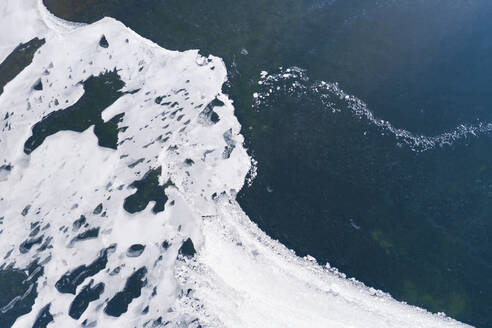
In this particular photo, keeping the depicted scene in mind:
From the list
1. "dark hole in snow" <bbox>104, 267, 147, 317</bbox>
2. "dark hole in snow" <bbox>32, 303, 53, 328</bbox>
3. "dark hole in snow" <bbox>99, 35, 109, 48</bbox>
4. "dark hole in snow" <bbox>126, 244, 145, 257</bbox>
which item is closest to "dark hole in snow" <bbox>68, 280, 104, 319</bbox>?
"dark hole in snow" <bbox>104, 267, 147, 317</bbox>

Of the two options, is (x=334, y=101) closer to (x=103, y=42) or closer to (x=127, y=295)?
(x=103, y=42)

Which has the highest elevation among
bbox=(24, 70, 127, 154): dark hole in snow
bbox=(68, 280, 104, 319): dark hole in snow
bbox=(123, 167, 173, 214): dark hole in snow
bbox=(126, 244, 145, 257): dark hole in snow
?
bbox=(24, 70, 127, 154): dark hole in snow

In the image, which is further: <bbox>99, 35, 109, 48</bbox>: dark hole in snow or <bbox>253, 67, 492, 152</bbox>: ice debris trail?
<bbox>99, 35, 109, 48</bbox>: dark hole in snow

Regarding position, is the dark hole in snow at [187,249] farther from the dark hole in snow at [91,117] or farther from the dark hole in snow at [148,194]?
the dark hole in snow at [91,117]

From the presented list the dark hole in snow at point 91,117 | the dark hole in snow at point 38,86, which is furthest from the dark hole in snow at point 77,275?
the dark hole in snow at point 38,86

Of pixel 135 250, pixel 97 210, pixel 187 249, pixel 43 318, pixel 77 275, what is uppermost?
pixel 97 210

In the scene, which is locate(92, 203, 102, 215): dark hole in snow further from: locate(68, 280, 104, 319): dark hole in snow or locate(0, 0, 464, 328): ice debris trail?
locate(68, 280, 104, 319): dark hole in snow

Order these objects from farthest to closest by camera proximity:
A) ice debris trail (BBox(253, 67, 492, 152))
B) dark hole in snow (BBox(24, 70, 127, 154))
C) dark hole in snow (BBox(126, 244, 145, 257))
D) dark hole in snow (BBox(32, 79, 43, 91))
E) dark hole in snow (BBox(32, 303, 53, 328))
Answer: ice debris trail (BBox(253, 67, 492, 152)), dark hole in snow (BBox(32, 79, 43, 91)), dark hole in snow (BBox(24, 70, 127, 154)), dark hole in snow (BBox(126, 244, 145, 257)), dark hole in snow (BBox(32, 303, 53, 328))

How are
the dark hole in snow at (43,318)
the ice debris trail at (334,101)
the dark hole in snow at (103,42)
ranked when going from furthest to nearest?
the dark hole in snow at (103,42), the ice debris trail at (334,101), the dark hole in snow at (43,318)

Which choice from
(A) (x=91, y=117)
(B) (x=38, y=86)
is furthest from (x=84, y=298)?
(B) (x=38, y=86)
